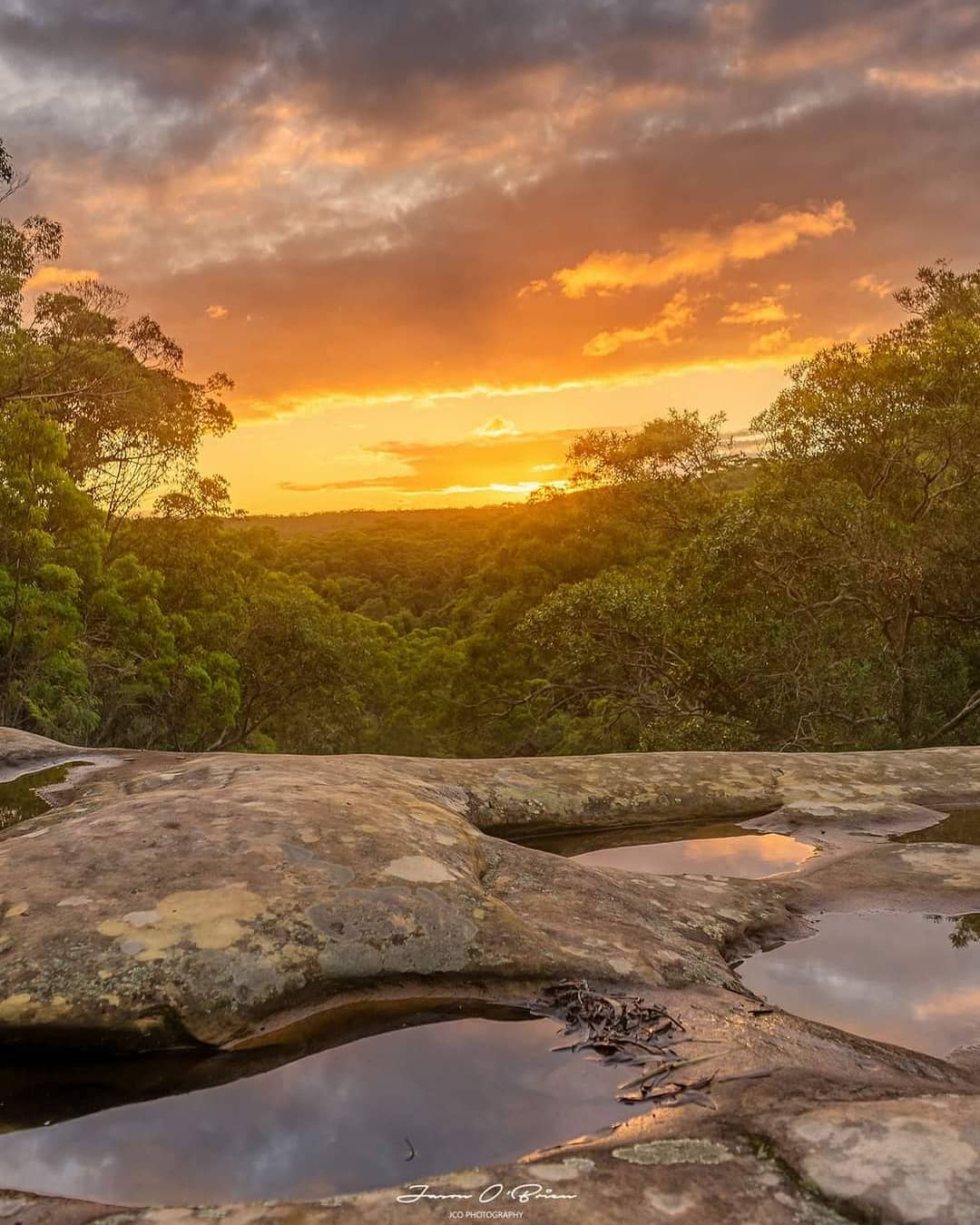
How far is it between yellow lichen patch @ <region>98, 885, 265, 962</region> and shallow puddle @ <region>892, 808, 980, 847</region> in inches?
126

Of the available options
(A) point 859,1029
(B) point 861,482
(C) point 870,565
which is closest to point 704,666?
(C) point 870,565

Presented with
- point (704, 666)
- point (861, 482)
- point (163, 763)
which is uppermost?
point (861, 482)

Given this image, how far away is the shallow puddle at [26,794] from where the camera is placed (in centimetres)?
396

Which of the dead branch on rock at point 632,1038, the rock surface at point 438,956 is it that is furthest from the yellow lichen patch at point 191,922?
the dead branch on rock at point 632,1038

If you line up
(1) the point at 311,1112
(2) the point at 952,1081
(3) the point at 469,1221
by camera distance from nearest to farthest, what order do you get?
(3) the point at 469,1221
(1) the point at 311,1112
(2) the point at 952,1081

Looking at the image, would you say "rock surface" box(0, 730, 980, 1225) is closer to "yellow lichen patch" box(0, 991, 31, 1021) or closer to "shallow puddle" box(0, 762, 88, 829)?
"yellow lichen patch" box(0, 991, 31, 1021)

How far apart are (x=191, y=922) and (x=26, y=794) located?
2.24m

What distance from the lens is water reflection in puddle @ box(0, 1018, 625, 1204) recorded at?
70.8 inches

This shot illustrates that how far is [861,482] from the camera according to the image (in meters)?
15.4

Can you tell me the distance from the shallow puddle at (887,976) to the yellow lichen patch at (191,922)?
5.07 feet

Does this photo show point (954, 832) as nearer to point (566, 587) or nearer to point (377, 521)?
point (566, 587)

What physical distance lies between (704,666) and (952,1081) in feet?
43.1

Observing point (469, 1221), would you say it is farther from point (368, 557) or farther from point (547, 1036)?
point (368, 557)

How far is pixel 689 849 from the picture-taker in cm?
434
